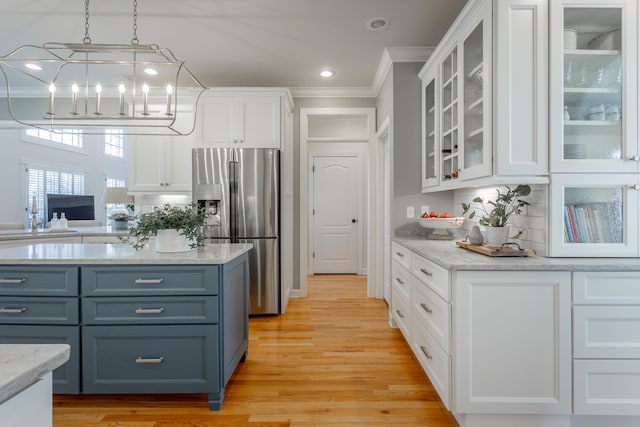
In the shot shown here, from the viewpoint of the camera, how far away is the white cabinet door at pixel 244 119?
367cm

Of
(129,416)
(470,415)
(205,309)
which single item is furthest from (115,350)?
(470,415)

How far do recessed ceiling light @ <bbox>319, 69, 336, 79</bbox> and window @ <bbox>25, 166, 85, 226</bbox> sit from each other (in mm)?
5871

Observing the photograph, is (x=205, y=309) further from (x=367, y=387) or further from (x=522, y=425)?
(x=522, y=425)

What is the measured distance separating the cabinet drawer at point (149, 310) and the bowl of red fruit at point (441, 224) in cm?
187

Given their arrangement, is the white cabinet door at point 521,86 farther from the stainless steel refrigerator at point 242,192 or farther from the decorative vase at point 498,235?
the stainless steel refrigerator at point 242,192

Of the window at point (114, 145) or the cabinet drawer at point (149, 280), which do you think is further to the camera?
the window at point (114, 145)

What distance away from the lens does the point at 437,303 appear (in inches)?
73.7

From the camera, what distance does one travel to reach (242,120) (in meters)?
3.68

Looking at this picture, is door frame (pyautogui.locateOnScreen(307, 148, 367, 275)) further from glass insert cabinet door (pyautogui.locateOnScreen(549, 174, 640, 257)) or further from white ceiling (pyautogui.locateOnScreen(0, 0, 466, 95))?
glass insert cabinet door (pyautogui.locateOnScreen(549, 174, 640, 257))

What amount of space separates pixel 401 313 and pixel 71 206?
297 inches

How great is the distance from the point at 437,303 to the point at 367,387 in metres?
0.80

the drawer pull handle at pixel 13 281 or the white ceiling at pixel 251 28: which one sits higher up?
the white ceiling at pixel 251 28

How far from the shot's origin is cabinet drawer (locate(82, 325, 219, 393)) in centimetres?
189

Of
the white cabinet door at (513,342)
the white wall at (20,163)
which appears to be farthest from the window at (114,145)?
the white cabinet door at (513,342)
